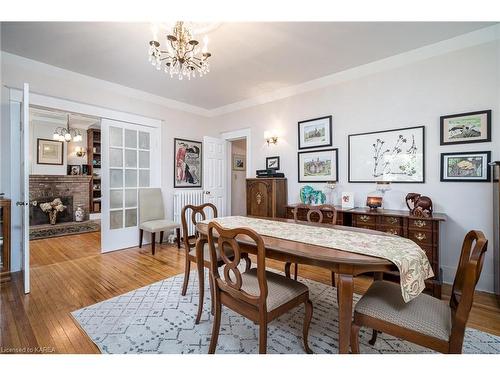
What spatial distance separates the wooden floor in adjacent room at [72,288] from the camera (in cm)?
165

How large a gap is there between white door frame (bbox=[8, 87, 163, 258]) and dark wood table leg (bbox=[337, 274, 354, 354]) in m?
3.77

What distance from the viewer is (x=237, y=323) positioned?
1842 mm

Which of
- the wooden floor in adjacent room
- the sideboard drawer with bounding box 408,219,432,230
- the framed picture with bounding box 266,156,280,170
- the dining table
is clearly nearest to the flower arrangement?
the wooden floor in adjacent room

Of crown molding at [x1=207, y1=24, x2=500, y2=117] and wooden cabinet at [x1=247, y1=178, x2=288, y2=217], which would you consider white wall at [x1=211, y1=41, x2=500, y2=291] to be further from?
wooden cabinet at [x1=247, y1=178, x2=288, y2=217]

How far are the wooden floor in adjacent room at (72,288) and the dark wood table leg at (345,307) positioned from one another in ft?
4.34

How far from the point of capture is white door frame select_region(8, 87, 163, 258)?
2.84 m

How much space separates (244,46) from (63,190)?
227 inches

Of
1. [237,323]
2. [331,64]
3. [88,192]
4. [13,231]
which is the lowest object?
[237,323]

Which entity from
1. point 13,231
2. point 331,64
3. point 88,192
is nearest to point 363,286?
point 331,64

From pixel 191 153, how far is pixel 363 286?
3727mm

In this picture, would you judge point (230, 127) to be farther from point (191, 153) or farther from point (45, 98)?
point (45, 98)

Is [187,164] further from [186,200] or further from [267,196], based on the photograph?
[267,196]

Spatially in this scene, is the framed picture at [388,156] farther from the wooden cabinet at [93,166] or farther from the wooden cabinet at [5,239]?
the wooden cabinet at [93,166]

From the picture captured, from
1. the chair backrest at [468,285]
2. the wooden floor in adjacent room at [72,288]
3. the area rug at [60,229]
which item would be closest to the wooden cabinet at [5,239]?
the wooden floor in adjacent room at [72,288]
